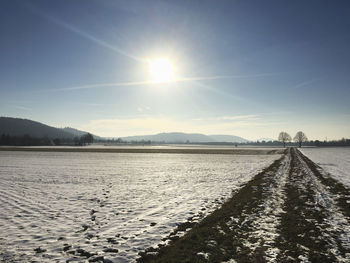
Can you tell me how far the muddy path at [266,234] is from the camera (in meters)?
6.32

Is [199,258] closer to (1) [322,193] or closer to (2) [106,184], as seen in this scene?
(1) [322,193]

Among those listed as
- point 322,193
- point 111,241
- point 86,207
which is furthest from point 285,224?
point 86,207

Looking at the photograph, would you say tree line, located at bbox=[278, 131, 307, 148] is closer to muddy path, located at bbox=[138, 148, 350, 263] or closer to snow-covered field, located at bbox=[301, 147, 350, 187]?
snow-covered field, located at bbox=[301, 147, 350, 187]

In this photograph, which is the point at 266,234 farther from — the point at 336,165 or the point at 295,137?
the point at 295,137

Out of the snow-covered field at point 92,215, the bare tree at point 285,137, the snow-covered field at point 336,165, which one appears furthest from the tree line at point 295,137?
the snow-covered field at point 92,215

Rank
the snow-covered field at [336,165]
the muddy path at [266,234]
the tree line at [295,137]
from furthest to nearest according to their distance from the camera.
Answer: the tree line at [295,137]
the snow-covered field at [336,165]
the muddy path at [266,234]

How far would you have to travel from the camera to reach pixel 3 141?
16975cm

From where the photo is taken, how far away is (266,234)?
25.5 ft

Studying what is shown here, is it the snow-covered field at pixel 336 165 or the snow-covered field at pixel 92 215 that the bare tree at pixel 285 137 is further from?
the snow-covered field at pixel 92 215

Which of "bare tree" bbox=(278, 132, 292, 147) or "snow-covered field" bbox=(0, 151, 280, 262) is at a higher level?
"bare tree" bbox=(278, 132, 292, 147)

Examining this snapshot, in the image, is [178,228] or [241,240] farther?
[178,228]

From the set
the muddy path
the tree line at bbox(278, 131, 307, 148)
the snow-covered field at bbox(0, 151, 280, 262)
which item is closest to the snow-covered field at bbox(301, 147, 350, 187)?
the muddy path

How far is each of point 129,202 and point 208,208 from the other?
4508 mm

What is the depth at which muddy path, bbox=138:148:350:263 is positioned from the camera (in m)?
6.32
